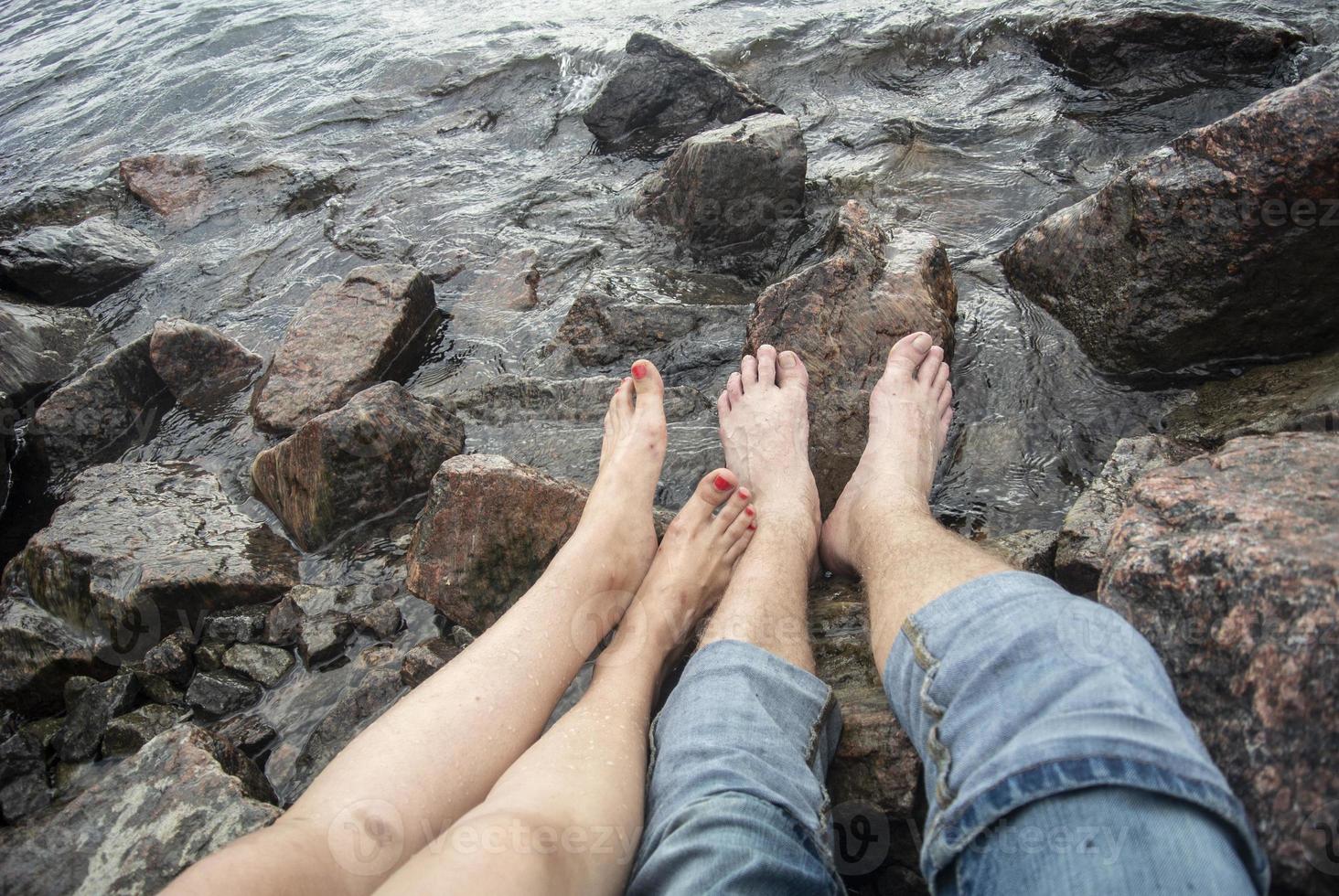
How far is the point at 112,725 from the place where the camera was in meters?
2.23

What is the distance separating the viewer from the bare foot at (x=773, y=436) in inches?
101

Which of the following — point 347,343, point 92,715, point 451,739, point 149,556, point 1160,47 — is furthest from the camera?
point 1160,47

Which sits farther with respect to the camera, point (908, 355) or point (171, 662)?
point (908, 355)

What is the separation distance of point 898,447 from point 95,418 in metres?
3.17

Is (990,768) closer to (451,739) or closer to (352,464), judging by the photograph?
(451,739)

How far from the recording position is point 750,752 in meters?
1.48

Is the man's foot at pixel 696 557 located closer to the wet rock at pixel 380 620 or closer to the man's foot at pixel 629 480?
the man's foot at pixel 629 480

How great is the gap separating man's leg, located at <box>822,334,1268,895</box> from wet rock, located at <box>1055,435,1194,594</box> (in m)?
0.40

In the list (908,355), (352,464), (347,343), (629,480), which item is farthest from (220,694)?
(908,355)

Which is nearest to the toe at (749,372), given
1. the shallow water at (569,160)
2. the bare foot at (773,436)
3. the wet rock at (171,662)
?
the bare foot at (773,436)

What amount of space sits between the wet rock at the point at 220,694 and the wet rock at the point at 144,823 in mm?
240

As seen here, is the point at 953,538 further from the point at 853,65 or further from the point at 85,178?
the point at 85,178

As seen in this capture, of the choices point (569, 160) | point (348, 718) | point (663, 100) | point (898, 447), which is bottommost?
point (348, 718)

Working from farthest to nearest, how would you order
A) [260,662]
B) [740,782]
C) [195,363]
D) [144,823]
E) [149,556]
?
[195,363], [149,556], [260,662], [144,823], [740,782]
